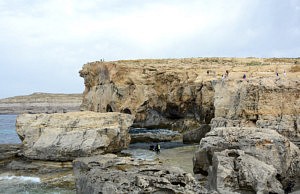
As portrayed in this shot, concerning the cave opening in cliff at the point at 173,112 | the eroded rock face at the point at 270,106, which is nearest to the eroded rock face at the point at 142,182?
the eroded rock face at the point at 270,106

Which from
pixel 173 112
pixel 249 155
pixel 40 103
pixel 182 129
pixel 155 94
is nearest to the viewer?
pixel 249 155

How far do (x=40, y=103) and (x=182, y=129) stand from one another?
78967 mm

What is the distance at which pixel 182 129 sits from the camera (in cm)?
4241

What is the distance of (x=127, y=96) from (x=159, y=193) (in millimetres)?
32359

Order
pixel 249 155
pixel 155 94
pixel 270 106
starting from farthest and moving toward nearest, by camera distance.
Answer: pixel 155 94
pixel 270 106
pixel 249 155

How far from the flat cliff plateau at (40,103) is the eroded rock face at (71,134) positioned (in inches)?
3188

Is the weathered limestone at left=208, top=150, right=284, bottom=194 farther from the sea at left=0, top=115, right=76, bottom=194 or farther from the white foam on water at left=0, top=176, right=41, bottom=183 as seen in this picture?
the white foam on water at left=0, top=176, right=41, bottom=183

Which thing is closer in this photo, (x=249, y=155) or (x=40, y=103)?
(x=249, y=155)

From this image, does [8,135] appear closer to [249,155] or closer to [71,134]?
Result: [71,134]

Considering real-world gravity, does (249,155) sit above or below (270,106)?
below

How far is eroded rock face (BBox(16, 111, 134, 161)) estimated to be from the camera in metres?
22.8

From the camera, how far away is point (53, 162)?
2298cm

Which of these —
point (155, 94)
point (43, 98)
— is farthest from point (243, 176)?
point (43, 98)

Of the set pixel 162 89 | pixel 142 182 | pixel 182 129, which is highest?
pixel 162 89
